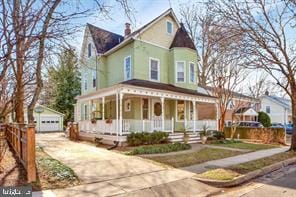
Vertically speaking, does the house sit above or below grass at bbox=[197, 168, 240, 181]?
above

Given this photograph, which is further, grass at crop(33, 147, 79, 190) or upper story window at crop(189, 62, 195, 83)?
upper story window at crop(189, 62, 195, 83)

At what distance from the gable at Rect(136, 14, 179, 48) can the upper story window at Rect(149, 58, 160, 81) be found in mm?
1426

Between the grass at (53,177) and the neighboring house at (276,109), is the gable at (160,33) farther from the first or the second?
the neighboring house at (276,109)

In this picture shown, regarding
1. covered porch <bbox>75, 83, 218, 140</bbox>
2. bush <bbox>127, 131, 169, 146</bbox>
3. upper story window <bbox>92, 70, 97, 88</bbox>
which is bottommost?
bush <bbox>127, 131, 169, 146</bbox>

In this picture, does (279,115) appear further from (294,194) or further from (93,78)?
(294,194)

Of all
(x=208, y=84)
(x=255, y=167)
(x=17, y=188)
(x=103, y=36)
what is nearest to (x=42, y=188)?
(x=17, y=188)

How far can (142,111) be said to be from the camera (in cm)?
1948

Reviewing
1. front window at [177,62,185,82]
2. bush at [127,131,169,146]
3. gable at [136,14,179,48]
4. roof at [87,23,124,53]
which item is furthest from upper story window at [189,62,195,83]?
bush at [127,131,169,146]

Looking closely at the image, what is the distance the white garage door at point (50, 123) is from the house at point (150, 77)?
15.6 meters

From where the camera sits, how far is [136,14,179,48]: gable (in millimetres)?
20609

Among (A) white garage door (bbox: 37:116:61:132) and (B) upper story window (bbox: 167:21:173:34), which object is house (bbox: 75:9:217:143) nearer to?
(B) upper story window (bbox: 167:21:173:34)

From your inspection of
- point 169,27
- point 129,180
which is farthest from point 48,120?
point 129,180

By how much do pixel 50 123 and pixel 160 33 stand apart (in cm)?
2394

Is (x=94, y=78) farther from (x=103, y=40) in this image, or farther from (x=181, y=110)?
(x=181, y=110)
